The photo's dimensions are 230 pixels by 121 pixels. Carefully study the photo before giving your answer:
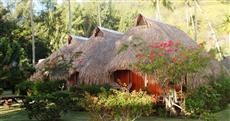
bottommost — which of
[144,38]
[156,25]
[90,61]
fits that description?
[90,61]

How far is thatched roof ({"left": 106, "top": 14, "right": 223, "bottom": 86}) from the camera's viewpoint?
1715 cm

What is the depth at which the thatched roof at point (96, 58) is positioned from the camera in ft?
61.6

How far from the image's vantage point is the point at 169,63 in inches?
558

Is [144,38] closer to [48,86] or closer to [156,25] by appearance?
[156,25]

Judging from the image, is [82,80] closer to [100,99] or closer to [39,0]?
[100,99]

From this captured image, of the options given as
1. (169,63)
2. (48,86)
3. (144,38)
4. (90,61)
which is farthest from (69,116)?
(144,38)

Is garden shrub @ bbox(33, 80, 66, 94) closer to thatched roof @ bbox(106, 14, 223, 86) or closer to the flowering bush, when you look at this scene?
thatched roof @ bbox(106, 14, 223, 86)

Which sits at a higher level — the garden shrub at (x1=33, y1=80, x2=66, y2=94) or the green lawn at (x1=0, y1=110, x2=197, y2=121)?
the garden shrub at (x1=33, y1=80, x2=66, y2=94)

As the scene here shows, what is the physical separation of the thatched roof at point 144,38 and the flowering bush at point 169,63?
75.7 inches

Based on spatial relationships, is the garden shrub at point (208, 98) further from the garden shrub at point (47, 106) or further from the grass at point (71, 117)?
the garden shrub at point (47, 106)

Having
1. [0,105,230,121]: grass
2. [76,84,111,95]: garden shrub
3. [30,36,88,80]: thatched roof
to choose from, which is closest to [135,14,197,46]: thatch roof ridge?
[76,84,111,95]: garden shrub

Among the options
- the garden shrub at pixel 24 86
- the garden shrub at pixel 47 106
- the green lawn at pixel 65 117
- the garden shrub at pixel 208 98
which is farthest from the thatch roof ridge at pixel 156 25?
the garden shrub at pixel 47 106

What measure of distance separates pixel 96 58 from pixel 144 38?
121 inches

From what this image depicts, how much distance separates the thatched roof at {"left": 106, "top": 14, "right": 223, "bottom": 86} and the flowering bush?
1.92 m
